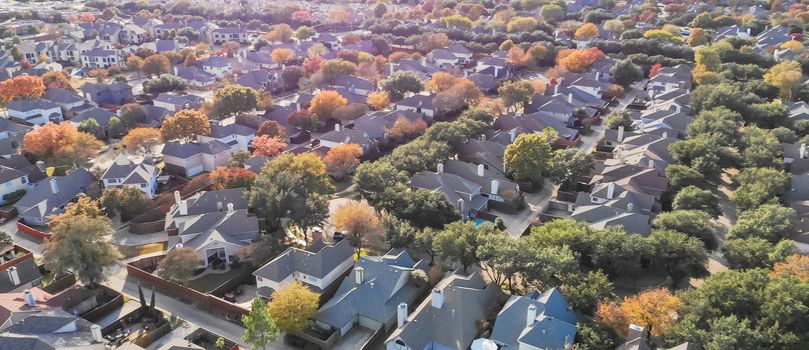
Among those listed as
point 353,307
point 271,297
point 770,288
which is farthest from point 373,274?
point 770,288

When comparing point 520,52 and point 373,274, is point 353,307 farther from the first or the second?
point 520,52

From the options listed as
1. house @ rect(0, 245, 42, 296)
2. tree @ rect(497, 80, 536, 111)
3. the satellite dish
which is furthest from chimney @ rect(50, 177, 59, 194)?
tree @ rect(497, 80, 536, 111)

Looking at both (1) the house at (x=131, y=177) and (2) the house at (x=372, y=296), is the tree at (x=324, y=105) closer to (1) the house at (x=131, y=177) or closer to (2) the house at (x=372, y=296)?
(1) the house at (x=131, y=177)

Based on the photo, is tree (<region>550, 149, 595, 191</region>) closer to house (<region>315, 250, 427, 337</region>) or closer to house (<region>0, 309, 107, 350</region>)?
house (<region>315, 250, 427, 337</region>)

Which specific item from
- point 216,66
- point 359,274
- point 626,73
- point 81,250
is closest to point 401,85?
point 626,73

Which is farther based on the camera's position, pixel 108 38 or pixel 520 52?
pixel 108 38

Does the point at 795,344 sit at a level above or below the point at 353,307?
above
